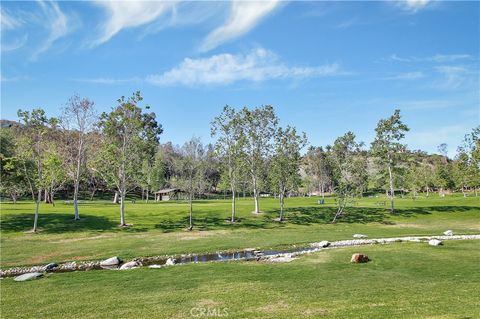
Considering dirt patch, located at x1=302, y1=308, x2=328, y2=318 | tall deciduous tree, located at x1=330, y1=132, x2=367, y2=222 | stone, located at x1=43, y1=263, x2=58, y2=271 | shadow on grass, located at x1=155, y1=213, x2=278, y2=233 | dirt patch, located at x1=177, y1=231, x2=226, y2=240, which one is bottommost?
stone, located at x1=43, y1=263, x2=58, y2=271

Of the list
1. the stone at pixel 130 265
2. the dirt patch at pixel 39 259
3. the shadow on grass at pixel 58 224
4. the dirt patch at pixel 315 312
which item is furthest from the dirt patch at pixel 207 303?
the shadow on grass at pixel 58 224

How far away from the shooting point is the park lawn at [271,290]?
13.6 meters

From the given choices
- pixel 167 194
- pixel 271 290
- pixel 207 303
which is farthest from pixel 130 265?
pixel 167 194

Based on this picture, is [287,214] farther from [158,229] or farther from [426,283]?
[426,283]

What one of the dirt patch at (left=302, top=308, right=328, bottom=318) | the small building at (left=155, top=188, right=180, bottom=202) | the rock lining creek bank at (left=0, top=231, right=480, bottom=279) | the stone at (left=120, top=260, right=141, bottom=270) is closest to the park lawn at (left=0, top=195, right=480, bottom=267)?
the rock lining creek bank at (left=0, top=231, right=480, bottom=279)

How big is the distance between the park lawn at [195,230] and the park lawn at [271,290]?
8.79m

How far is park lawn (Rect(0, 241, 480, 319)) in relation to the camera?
1356 cm

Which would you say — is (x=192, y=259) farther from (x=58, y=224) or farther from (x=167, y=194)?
(x=167, y=194)

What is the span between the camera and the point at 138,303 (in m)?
15.4

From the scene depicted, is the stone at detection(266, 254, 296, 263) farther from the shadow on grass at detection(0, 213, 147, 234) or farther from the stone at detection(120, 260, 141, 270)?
the shadow on grass at detection(0, 213, 147, 234)

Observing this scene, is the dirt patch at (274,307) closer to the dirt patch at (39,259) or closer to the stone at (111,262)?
the stone at (111,262)

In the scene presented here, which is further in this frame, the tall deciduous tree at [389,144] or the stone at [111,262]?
the tall deciduous tree at [389,144]

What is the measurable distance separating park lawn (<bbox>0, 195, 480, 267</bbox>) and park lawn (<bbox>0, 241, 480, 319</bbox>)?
879 centimetres

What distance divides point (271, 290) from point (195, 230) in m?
28.4
